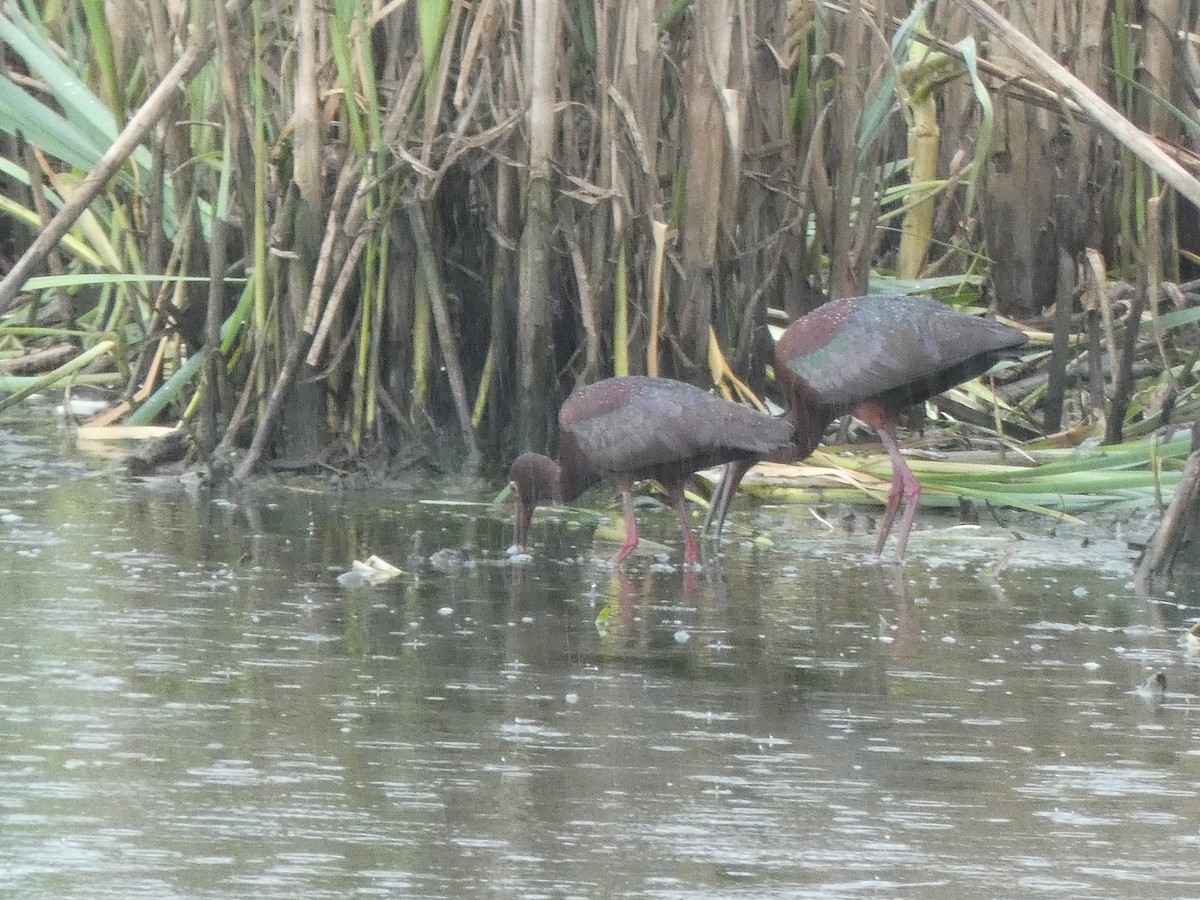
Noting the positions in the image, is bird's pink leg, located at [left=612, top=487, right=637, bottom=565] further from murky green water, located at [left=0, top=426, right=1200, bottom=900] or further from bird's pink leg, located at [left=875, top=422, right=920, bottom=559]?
bird's pink leg, located at [left=875, top=422, right=920, bottom=559]

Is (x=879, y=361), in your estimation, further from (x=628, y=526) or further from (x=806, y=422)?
(x=628, y=526)

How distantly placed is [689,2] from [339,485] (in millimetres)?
2412

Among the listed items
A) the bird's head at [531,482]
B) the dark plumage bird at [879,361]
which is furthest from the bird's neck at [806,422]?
the bird's head at [531,482]

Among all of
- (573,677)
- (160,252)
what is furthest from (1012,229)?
(573,677)

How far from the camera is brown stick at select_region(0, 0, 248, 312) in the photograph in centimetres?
805

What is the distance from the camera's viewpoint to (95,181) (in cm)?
824

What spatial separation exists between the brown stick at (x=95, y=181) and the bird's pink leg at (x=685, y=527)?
2433 mm

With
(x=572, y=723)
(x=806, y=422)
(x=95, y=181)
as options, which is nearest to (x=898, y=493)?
(x=806, y=422)

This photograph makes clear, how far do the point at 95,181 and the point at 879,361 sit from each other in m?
3.05

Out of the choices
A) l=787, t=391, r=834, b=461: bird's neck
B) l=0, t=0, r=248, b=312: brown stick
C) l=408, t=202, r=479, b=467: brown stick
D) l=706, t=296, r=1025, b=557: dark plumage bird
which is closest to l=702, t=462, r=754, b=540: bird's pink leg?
l=706, t=296, r=1025, b=557: dark plumage bird

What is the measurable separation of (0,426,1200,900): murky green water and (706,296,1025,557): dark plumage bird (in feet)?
2.01

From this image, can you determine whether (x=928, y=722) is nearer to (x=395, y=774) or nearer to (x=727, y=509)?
(x=395, y=774)

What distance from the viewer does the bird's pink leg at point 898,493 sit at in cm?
790

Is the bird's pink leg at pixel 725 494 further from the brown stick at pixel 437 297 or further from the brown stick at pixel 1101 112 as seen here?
the brown stick at pixel 1101 112
